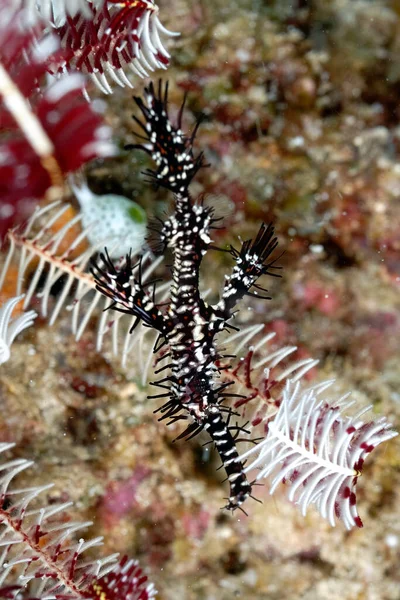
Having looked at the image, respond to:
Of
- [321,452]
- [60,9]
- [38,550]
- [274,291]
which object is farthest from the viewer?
[274,291]

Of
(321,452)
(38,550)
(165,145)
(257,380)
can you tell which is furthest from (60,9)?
(38,550)

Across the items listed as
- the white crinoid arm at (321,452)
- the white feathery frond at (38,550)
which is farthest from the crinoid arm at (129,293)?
the white feathery frond at (38,550)

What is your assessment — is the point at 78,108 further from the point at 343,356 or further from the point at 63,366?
the point at 343,356

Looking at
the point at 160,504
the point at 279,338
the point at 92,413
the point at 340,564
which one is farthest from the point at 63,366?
the point at 340,564

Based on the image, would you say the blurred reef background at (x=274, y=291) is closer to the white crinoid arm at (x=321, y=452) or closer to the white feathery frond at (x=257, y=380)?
the white feathery frond at (x=257, y=380)

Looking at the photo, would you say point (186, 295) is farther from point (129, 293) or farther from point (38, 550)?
point (38, 550)

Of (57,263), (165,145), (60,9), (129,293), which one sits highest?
(60,9)
